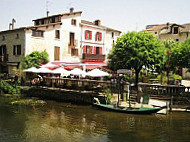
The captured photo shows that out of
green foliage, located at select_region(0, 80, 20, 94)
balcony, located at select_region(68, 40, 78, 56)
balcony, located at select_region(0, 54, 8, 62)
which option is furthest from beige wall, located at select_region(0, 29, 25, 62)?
balcony, located at select_region(68, 40, 78, 56)

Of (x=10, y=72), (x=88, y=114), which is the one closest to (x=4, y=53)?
(x=10, y=72)

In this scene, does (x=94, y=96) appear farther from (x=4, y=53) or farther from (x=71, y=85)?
(x=4, y=53)

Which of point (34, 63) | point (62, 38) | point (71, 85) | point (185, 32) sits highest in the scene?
point (185, 32)

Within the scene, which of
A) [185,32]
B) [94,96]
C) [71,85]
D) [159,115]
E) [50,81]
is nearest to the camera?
[159,115]

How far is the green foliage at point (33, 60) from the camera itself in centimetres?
3017

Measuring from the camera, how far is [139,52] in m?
22.8

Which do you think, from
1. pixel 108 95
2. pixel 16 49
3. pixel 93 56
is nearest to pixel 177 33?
pixel 93 56

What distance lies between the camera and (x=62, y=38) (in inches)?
→ 1383

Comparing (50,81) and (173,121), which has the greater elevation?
(50,81)

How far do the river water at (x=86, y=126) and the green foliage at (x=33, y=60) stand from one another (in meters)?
11.4

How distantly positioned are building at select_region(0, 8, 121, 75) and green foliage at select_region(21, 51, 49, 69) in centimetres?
111

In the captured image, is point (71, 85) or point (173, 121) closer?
point (173, 121)

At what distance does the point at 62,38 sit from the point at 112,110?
66.0ft

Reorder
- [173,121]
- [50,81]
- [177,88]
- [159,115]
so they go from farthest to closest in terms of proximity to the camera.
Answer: [50,81]
[177,88]
[159,115]
[173,121]
